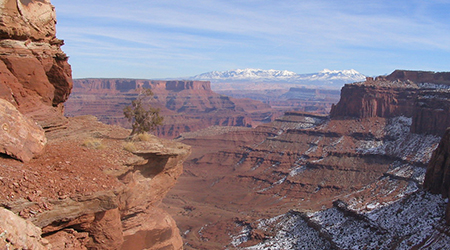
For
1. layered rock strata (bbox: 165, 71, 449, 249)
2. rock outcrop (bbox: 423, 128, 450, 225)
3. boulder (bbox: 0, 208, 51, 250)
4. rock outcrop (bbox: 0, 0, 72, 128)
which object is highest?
rock outcrop (bbox: 0, 0, 72, 128)

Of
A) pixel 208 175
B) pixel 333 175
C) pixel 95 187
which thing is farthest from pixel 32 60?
pixel 208 175

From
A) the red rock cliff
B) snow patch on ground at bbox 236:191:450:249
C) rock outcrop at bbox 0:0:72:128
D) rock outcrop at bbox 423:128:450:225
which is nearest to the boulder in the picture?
rock outcrop at bbox 0:0:72:128

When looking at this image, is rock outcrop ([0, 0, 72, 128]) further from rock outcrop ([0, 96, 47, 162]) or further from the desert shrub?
rock outcrop ([0, 96, 47, 162])

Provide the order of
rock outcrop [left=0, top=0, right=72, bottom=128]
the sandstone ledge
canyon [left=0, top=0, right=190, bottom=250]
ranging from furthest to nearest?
rock outcrop [left=0, top=0, right=72, bottom=128] < the sandstone ledge < canyon [left=0, top=0, right=190, bottom=250]

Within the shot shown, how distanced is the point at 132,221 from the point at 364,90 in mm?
79010

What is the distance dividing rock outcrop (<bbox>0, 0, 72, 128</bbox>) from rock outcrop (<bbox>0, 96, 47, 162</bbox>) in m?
3.32

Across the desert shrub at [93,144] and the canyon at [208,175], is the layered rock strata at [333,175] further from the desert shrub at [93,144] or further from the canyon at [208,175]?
the desert shrub at [93,144]

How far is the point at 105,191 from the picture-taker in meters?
14.9

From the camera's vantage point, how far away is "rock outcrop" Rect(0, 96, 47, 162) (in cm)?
1439

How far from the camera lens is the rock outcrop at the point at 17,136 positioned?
14391 mm

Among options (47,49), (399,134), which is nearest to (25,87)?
(47,49)

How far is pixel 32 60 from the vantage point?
64.4 feet

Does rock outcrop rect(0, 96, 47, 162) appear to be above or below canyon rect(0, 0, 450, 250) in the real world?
above

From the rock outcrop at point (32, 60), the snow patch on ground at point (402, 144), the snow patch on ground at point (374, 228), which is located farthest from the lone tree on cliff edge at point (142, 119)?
the snow patch on ground at point (402, 144)
